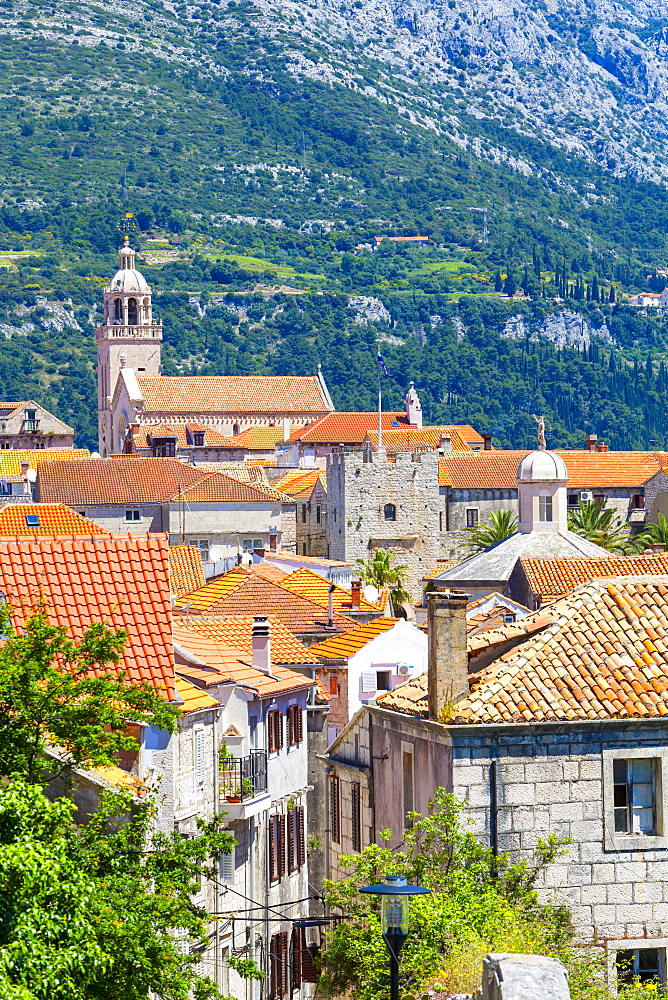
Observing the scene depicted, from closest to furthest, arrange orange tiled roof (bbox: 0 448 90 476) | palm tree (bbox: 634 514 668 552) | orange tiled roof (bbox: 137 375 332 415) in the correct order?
palm tree (bbox: 634 514 668 552)
orange tiled roof (bbox: 0 448 90 476)
orange tiled roof (bbox: 137 375 332 415)

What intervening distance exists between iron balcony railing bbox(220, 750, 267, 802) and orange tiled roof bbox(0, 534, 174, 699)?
6.60 m

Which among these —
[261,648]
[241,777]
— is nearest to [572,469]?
[261,648]

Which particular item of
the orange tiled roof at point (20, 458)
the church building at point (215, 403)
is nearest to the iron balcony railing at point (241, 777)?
the orange tiled roof at point (20, 458)

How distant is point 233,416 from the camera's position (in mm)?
182375

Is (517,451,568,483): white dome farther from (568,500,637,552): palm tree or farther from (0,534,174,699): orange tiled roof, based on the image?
(0,534,174,699): orange tiled roof

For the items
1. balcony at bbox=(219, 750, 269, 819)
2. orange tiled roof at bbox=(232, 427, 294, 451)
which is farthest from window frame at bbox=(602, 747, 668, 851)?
orange tiled roof at bbox=(232, 427, 294, 451)

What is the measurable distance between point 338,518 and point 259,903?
80022 mm

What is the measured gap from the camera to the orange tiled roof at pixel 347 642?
49156mm

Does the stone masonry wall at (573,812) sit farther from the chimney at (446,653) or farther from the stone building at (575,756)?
the chimney at (446,653)

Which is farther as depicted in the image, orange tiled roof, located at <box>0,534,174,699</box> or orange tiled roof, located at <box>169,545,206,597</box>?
orange tiled roof, located at <box>169,545,206,597</box>

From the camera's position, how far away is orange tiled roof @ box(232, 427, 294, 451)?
171m

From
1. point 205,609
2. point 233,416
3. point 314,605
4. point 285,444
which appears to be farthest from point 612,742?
point 233,416

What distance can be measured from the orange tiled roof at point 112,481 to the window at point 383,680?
231ft

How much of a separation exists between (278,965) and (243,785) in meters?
4.22
